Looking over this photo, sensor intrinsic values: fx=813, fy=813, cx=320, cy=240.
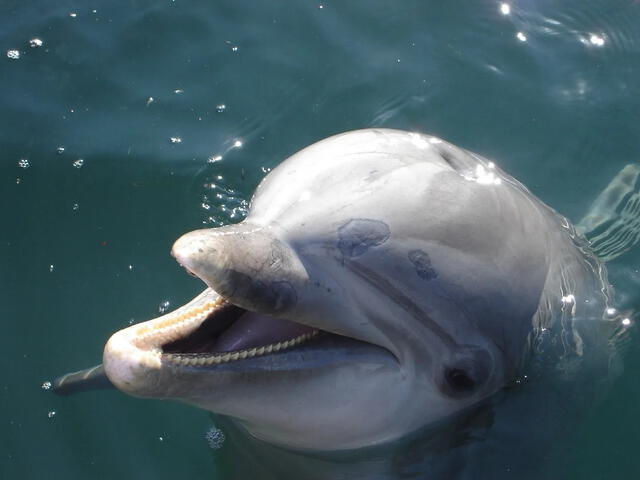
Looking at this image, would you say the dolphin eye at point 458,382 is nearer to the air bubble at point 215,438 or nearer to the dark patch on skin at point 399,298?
the dark patch on skin at point 399,298

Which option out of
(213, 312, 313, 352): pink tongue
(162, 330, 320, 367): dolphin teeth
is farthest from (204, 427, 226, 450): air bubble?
(162, 330, 320, 367): dolphin teeth

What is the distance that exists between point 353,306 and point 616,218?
14.6 feet

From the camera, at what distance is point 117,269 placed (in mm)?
7004

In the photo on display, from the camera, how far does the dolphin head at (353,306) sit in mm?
3867

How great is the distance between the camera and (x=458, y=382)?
4.50 m

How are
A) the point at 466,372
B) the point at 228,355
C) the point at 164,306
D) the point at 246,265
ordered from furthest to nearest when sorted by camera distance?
the point at 164,306
the point at 466,372
the point at 228,355
the point at 246,265

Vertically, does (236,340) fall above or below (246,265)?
below

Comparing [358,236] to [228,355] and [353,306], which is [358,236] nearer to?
[353,306]

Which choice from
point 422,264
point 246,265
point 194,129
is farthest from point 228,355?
point 194,129

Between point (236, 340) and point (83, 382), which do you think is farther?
point (83, 382)

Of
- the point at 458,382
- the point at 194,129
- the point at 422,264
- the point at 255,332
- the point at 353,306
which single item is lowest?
the point at 194,129

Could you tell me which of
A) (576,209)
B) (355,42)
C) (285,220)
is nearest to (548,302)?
(285,220)

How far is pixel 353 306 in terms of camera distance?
4086 millimetres

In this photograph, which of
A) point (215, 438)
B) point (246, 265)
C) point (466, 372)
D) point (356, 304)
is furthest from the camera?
point (215, 438)
